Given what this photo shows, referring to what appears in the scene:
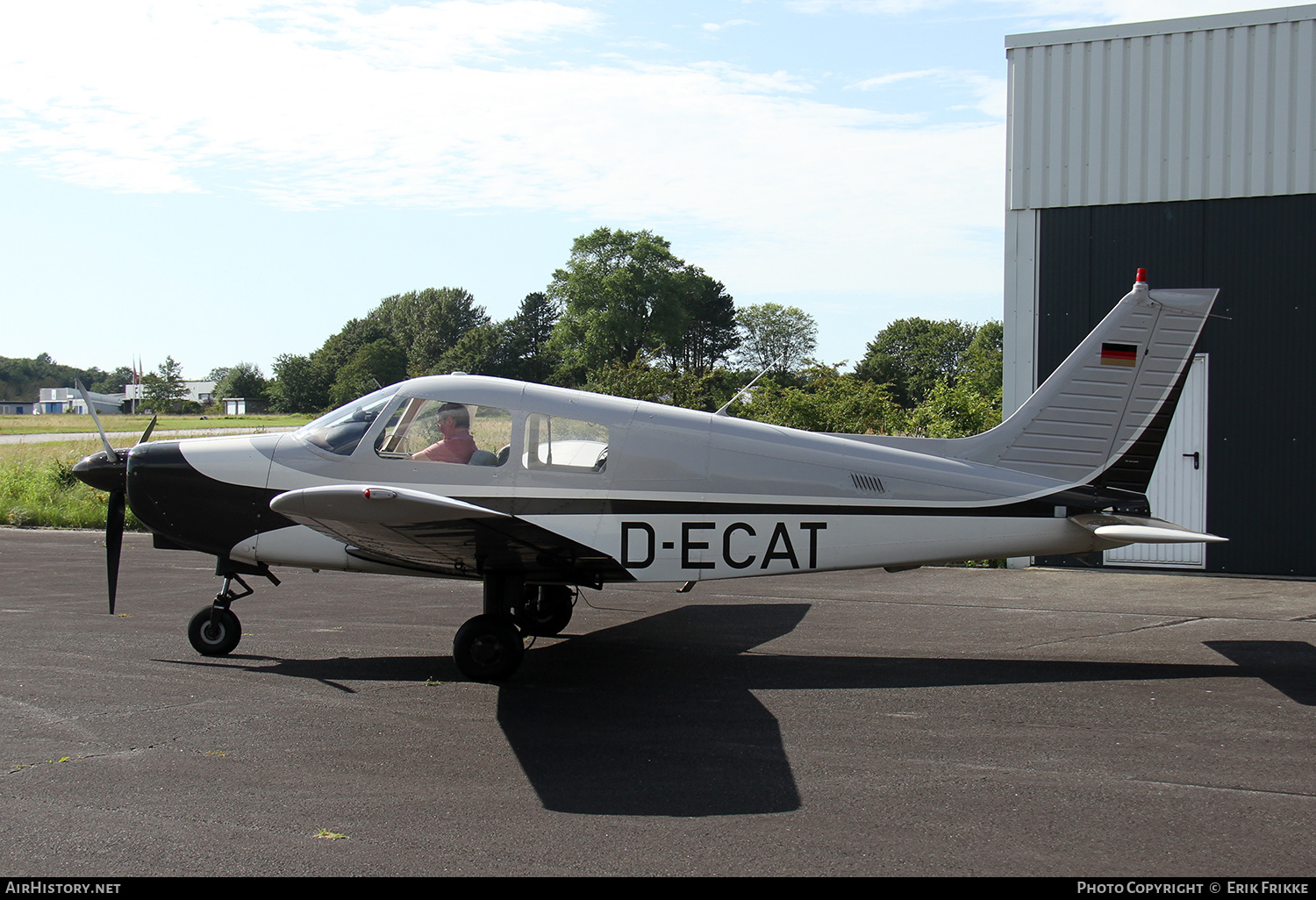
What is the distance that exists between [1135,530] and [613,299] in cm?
6274

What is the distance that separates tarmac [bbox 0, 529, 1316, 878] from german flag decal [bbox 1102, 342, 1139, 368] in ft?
7.07

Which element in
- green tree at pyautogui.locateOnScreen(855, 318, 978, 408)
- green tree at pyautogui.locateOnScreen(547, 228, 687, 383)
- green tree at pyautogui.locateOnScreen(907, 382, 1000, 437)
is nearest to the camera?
green tree at pyautogui.locateOnScreen(907, 382, 1000, 437)

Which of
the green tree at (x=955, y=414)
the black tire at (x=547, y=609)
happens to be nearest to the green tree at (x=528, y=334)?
the green tree at (x=955, y=414)

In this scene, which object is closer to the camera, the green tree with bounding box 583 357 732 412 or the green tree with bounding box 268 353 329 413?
the green tree with bounding box 583 357 732 412

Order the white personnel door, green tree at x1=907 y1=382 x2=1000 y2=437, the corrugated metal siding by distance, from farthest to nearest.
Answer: green tree at x1=907 y1=382 x2=1000 y2=437 < the white personnel door < the corrugated metal siding

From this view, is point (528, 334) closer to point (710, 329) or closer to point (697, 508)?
point (710, 329)

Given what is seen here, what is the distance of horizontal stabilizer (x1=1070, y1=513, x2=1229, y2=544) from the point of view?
627 centimetres

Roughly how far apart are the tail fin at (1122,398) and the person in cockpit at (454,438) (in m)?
3.80

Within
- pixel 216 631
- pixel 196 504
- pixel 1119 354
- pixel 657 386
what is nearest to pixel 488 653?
pixel 216 631

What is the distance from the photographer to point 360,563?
715cm

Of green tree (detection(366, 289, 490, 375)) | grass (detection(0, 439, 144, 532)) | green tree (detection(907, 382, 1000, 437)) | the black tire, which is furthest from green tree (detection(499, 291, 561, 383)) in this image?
the black tire

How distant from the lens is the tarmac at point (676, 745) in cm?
378

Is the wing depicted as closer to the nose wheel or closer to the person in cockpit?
the person in cockpit

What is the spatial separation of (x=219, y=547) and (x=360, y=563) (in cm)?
104
